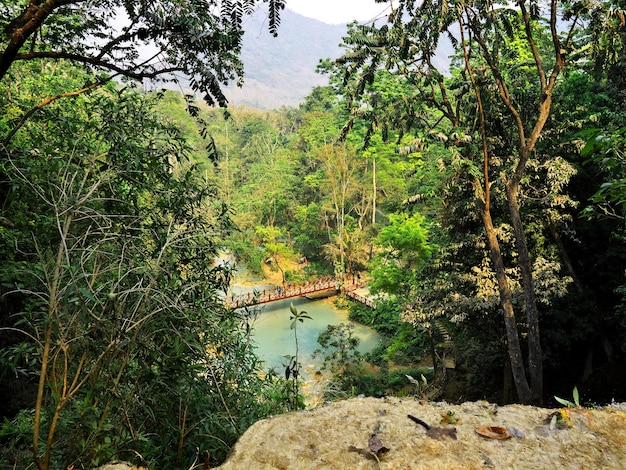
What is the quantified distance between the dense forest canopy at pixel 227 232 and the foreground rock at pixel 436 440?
447mm

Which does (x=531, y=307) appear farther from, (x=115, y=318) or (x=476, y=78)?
(x=115, y=318)

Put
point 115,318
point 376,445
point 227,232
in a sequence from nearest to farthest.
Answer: point 115,318 < point 376,445 < point 227,232

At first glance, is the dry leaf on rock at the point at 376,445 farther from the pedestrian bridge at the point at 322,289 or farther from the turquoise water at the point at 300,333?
the pedestrian bridge at the point at 322,289

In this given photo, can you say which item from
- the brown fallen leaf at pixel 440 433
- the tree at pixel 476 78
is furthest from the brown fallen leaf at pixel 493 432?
the tree at pixel 476 78

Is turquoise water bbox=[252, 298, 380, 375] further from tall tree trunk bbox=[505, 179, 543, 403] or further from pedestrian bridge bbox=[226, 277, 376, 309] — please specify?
tall tree trunk bbox=[505, 179, 543, 403]

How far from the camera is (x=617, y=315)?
23.8 ft

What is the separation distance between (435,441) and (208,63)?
3023mm

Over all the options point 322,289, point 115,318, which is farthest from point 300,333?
point 115,318

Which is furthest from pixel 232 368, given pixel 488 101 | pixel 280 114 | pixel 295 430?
pixel 280 114

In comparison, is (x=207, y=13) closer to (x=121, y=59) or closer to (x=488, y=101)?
(x=121, y=59)

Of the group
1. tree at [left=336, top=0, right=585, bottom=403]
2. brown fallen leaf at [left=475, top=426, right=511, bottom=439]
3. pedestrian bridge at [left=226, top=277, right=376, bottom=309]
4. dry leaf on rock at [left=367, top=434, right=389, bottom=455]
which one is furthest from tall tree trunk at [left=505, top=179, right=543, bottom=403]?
pedestrian bridge at [left=226, top=277, right=376, bottom=309]

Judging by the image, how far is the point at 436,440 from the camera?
201 centimetres

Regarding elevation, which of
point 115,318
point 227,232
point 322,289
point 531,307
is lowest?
point 531,307

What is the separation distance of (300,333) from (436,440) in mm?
14792
